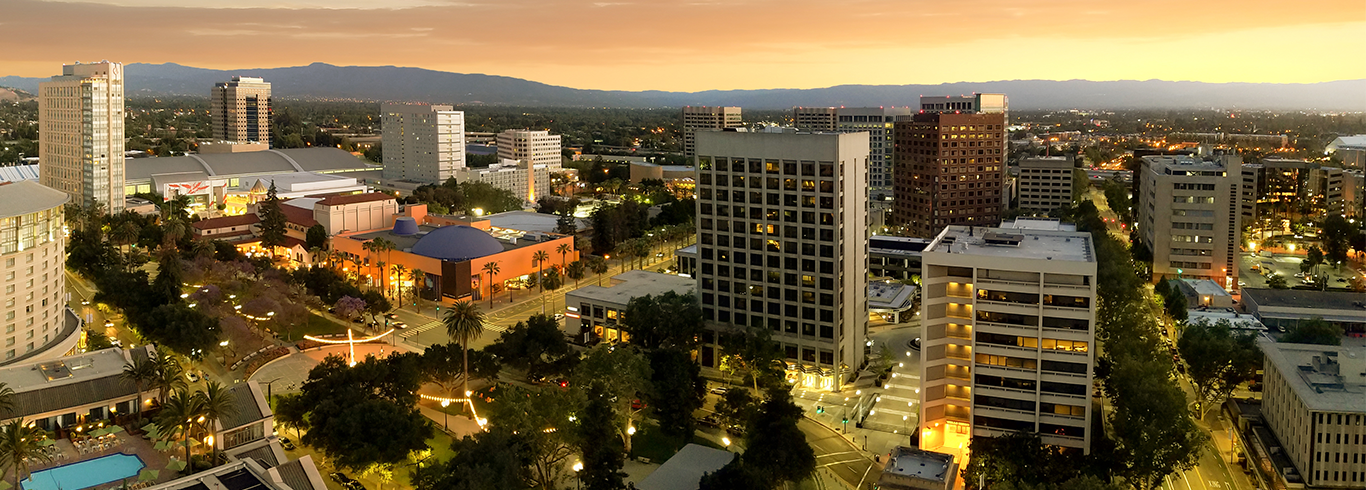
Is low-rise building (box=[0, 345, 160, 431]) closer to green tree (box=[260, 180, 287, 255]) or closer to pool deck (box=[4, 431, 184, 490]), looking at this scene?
pool deck (box=[4, 431, 184, 490])

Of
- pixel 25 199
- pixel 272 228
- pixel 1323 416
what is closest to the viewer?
pixel 1323 416

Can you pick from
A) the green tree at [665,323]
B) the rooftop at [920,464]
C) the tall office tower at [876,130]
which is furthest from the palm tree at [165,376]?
the tall office tower at [876,130]

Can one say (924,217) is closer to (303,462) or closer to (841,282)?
(841,282)

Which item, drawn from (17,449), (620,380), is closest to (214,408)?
(17,449)

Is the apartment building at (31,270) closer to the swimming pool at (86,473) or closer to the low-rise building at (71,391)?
the low-rise building at (71,391)

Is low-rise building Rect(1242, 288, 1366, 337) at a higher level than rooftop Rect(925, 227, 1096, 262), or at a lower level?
lower

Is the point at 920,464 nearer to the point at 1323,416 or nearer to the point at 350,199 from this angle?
the point at 1323,416

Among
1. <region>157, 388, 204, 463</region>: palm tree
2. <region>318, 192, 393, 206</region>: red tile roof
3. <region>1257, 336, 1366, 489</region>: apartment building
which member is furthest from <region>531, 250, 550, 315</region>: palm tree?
<region>1257, 336, 1366, 489</region>: apartment building
